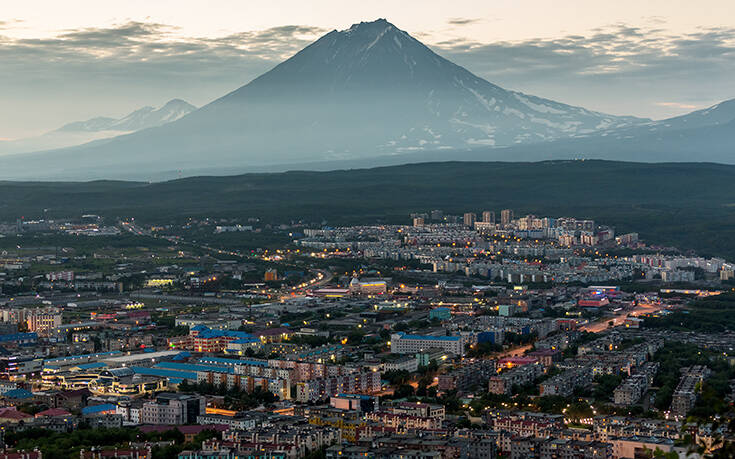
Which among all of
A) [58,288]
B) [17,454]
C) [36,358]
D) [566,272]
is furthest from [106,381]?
[566,272]

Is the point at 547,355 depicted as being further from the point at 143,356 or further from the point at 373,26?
the point at 373,26

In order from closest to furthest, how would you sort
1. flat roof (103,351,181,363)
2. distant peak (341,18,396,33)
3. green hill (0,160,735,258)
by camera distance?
flat roof (103,351,181,363), green hill (0,160,735,258), distant peak (341,18,396,33)

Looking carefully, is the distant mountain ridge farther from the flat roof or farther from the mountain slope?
the flat roof

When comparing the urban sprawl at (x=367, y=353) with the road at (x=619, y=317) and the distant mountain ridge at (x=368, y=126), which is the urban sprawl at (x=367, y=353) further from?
the distant mountain ridge at (x=368, y=126)

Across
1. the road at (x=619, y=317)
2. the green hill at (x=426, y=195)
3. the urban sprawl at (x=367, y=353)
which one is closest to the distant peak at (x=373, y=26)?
the green hill at (x=426, y=195)

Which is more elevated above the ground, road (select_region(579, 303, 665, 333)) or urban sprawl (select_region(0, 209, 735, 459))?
urban sprawl (select_region(0, 209, 735, 459))

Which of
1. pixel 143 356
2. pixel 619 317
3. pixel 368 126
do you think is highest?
pixel 368 126

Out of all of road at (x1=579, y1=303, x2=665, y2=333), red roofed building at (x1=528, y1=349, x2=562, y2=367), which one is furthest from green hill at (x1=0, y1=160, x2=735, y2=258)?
red roofed building at (x1=528, y1=349, x2=562, y2=367)

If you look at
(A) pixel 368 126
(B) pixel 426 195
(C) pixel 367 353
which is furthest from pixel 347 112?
(C) pixel 367 353

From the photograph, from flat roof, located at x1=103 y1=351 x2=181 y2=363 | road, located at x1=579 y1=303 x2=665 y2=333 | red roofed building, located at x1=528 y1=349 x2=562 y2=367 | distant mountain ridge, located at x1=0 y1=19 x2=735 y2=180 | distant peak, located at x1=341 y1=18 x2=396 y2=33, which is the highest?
distant peak, located at x1=341 y1=18 x2=396 y2=33
